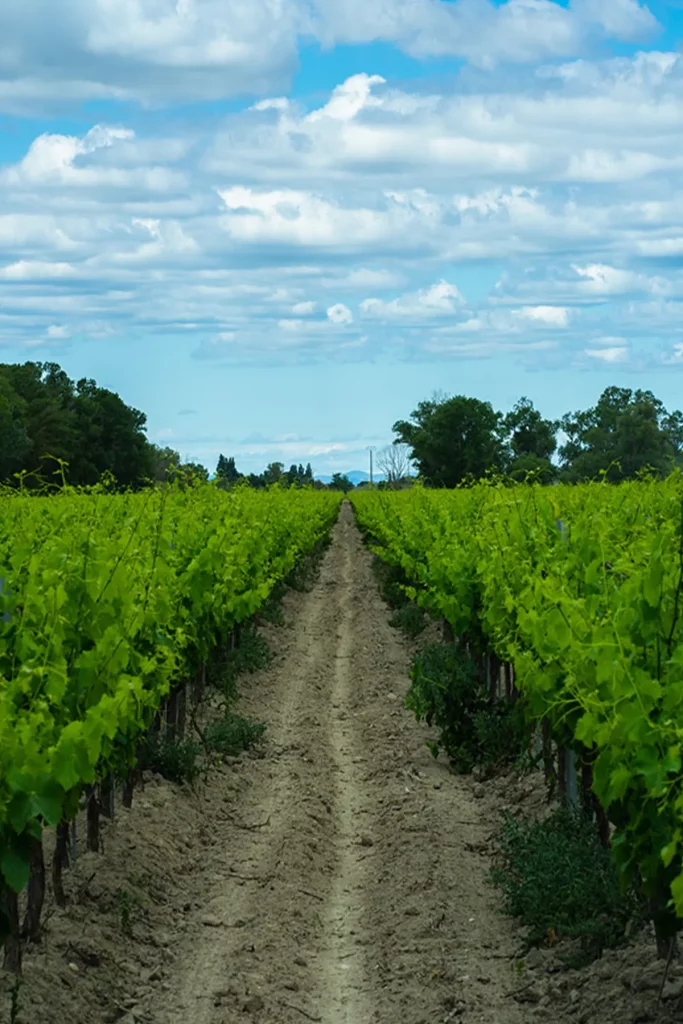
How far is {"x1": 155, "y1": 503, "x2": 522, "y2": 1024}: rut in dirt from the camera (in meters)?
6.47

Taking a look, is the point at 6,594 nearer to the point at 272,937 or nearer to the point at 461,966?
the point at 272,937

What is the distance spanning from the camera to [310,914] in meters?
7.76

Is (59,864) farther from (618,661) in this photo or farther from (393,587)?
(393,587)

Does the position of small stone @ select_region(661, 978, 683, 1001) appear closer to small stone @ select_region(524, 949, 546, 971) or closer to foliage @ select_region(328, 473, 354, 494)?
small stone @ select_region(524, 949, 546, 971)

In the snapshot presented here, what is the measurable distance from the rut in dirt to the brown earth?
15 millimetres

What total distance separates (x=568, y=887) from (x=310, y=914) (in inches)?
63.5

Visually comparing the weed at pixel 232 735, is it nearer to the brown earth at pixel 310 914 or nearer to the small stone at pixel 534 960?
the brown earth at pixel 310 914

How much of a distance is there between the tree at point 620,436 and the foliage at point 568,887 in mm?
48462

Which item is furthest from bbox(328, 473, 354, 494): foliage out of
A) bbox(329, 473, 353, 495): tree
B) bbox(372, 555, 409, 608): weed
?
bbox(372, 555, 409, 608): weed

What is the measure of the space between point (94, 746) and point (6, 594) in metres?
2.55

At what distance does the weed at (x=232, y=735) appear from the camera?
37.1 ft

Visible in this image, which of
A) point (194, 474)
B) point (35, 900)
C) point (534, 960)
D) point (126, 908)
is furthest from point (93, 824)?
point (194, 474)

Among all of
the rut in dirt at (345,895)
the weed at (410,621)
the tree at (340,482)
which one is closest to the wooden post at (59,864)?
the rut in dirt at (345,895)

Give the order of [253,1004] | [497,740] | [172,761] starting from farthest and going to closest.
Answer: [497,740] < [172,761] < [253,1004]
